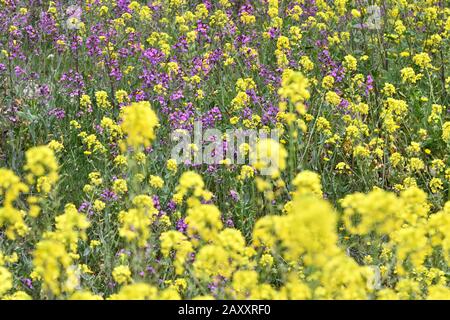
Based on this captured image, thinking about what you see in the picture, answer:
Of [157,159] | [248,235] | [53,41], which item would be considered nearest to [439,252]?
[248,235]

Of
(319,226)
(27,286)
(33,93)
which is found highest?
(33,93)

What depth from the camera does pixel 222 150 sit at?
15.0ft

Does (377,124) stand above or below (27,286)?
above

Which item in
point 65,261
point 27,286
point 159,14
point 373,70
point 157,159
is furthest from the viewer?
point 159,14

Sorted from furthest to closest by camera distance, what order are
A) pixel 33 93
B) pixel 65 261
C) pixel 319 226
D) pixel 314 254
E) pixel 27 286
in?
pixel 33 93 < pixel 27 286 < pixel 65 261 < pixel 314 254 < pixel 319 226

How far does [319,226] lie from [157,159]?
285cm

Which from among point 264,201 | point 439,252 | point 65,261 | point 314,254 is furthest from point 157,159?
point 314,254

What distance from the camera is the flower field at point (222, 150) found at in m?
2.58

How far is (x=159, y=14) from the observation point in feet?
23.2

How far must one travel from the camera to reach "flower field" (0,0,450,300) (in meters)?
2.58

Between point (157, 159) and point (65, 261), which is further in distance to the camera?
point (157, 159)

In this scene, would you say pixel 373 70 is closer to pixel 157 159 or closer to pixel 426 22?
pixel 426 22
